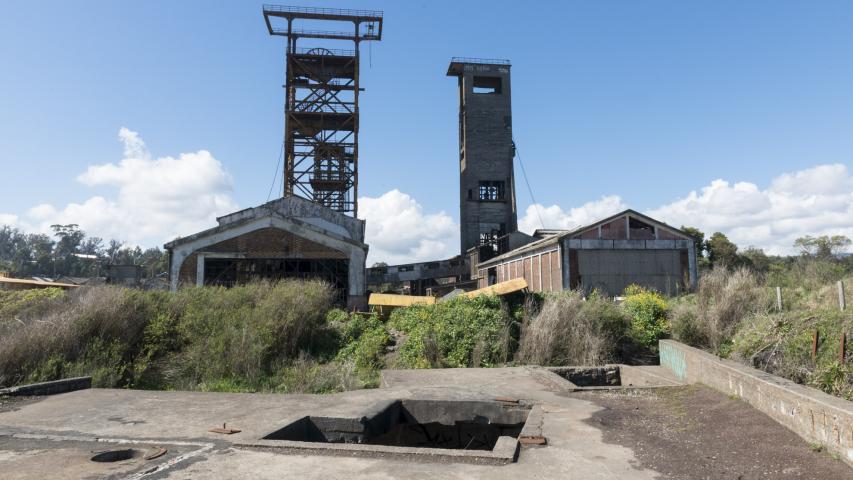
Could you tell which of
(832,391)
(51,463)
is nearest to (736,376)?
(832,391)

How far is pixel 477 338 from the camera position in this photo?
1135cm

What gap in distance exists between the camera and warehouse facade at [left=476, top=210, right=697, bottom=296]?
20.5 metres

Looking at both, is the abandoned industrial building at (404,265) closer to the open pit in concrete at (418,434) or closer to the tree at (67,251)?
the open pit in concrete at (418,434)

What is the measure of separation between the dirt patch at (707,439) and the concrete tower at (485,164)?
3422cm

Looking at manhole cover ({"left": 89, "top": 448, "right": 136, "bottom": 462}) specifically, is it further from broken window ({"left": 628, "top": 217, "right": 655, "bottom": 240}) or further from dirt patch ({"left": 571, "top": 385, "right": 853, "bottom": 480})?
broken window ({"left": 628, "top": 217, "right": 655, "bottom": 240})

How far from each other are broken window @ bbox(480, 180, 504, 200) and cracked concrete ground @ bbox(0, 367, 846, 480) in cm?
3417

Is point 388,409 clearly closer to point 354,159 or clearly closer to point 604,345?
point 604,345

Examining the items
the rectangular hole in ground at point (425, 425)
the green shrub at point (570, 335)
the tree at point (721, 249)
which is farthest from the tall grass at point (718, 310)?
the tree at point (721, 249)

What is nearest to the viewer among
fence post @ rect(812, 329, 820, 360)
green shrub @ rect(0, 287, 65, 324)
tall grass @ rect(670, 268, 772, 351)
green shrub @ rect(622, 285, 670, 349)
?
fence post @ rect(812, 329, 820, 360)

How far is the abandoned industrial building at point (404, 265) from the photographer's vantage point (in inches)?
811

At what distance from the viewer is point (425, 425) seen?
707cm

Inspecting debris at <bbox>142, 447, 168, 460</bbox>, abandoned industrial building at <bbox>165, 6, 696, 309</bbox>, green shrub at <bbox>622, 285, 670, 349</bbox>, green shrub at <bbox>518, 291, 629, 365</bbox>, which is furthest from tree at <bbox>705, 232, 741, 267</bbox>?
debris at <bbox>142, 447, 168, 460</bbox>

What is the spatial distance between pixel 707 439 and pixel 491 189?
3751cm

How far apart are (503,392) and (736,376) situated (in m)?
2.93
